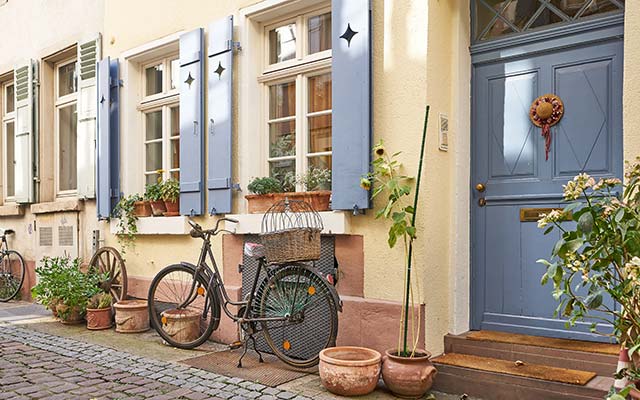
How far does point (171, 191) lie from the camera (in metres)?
6.12

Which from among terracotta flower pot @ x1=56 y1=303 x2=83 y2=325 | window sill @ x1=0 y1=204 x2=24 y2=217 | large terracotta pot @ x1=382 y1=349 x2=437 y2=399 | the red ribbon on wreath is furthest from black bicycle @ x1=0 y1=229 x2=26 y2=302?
the red ribbon on wreath

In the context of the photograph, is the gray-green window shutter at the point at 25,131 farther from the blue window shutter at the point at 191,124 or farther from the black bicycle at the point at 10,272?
the blue window shutter at the point at 191,124

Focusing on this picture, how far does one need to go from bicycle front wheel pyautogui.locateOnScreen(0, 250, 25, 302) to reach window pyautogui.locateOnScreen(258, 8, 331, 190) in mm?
4950

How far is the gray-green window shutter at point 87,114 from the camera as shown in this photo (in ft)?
23.5

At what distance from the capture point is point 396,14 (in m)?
4.39

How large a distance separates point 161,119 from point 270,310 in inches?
118

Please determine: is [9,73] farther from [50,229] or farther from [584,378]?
[584,378]

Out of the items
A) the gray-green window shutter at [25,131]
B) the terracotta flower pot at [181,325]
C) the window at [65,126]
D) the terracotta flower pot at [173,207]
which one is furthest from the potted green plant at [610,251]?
the gray-green window shutter at [25,131]

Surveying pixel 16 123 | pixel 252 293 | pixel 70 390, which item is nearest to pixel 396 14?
pixel 252 293

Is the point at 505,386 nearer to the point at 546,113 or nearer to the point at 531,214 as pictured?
the point at 531,214

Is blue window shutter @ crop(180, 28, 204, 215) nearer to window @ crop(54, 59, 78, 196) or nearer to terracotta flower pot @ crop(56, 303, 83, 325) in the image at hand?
terracotta flower pot @ crop(56, 303, 83, 325)

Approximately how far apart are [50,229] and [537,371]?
6.44m

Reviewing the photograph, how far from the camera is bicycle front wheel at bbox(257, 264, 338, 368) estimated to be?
4.44m

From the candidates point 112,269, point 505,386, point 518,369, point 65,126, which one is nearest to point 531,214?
point 518,369
